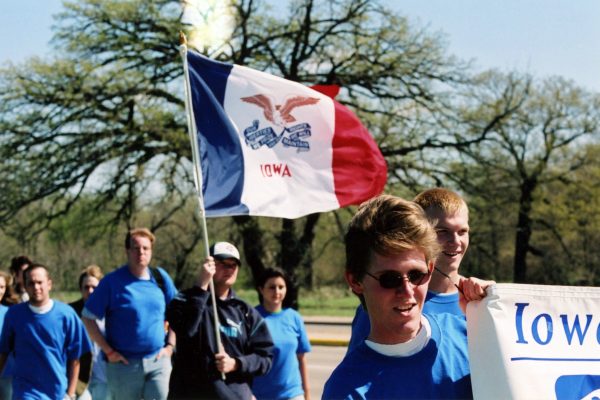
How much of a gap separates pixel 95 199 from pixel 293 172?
2034 cm

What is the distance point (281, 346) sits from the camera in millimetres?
6941

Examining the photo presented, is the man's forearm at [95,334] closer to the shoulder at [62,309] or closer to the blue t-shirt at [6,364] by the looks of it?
the shoulder at [62,309]

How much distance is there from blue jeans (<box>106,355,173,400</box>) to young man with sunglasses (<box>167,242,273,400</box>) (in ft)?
4.33

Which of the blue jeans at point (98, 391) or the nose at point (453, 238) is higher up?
the nose at point (453, 238)

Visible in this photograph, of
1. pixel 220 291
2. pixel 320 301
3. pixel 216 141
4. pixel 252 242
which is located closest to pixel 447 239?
pixel 220 291

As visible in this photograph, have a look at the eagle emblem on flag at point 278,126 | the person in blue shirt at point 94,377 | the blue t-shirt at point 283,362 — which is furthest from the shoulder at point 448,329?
the person in blue shirt at point 94,377

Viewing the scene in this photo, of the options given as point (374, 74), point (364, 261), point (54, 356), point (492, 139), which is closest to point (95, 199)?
point (374, 74)

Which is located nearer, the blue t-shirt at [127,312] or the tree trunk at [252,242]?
the blue t-shirt at [127,312]

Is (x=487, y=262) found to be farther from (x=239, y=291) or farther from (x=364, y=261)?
(x=364, y=261)

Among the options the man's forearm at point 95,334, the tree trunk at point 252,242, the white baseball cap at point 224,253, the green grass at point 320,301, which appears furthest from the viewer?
the green grass at point 320,301

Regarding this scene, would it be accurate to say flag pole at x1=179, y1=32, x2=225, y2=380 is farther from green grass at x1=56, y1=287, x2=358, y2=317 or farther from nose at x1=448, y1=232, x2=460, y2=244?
green grass at x1=56, y1=287, x2=358, y2=317

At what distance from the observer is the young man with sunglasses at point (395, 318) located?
2.25 metres

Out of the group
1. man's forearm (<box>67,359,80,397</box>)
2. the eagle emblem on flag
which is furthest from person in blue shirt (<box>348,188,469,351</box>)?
man's forearm (<box>67,359,80,397</box>)

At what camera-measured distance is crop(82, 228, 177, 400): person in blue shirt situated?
7.10 m
